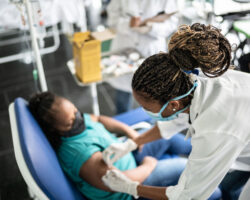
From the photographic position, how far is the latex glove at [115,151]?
142cm

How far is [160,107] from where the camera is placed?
112 cm

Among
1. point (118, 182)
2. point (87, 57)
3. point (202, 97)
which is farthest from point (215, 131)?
point (87, 57)

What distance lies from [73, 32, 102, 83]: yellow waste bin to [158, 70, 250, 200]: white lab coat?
829 millimetres

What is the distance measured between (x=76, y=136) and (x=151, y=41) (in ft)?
3.28

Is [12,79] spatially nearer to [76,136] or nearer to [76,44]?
[76,44]

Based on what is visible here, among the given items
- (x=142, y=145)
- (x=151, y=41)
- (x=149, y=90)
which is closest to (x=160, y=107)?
(x=149, y=90)

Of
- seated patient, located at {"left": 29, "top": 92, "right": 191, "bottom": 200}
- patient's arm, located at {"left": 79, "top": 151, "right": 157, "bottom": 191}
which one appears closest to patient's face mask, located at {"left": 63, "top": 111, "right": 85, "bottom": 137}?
seated patient, located at {"left": 29, "top": 92, "right": 191, "bottom": 200}

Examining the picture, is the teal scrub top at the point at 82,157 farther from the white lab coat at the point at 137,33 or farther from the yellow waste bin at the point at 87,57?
the white lab coat at the point at 137,33

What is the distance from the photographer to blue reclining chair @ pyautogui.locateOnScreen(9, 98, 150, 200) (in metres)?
1.14

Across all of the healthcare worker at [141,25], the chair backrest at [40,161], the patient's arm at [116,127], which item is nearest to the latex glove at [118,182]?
the chair backrest at [40,161]

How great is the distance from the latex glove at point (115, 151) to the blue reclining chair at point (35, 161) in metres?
0.23

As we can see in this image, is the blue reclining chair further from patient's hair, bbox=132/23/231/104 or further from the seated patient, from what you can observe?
patient's hair, bbox=132/23/231/104

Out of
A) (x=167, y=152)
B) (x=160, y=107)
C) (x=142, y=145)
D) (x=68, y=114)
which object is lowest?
(x=167, y=152)

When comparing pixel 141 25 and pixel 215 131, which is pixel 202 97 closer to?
pixel 215 131
